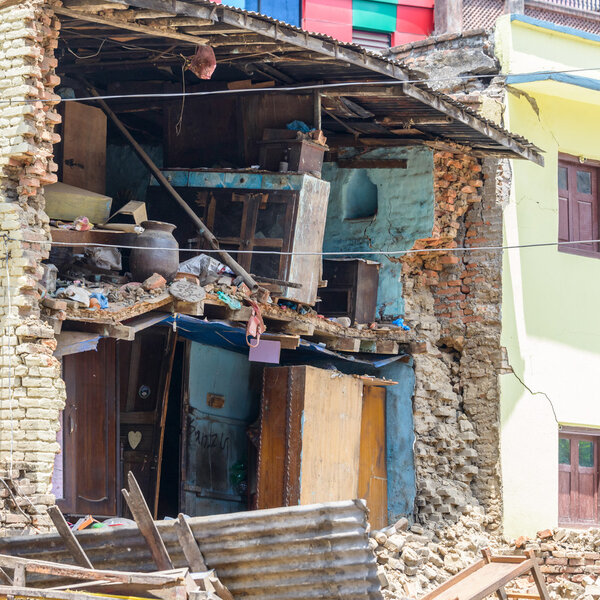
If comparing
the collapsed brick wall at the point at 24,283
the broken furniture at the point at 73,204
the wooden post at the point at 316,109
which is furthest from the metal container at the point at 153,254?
the wooden post at the point at 316,109

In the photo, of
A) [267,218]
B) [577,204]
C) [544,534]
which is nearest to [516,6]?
[577,204]

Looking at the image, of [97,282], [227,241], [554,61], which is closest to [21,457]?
[97,282]

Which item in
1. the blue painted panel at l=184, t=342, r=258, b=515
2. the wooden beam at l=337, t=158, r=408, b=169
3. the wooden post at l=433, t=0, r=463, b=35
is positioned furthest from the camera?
the wooden post at l=433, t=0, r=463, b=35

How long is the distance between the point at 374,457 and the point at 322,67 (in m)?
4.36

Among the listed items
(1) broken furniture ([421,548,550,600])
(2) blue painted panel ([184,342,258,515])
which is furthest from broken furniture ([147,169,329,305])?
(1) broken furniture ([421,548,550,600])

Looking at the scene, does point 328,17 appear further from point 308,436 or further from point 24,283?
point 24,283

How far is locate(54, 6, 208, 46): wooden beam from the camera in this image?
9.52 meters

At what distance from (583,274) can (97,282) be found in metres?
6.20

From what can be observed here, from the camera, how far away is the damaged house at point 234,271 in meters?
9.34

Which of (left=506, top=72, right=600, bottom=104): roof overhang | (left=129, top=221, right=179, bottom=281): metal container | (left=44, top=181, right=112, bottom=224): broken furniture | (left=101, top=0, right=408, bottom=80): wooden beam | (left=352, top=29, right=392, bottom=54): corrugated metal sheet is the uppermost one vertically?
(left=352, top=29, right=392, bottom=54): corrugated metal sheet

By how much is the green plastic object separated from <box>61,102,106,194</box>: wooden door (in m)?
12.8

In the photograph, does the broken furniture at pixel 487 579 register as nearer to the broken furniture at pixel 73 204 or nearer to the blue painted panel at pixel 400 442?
the blue painted panel at pixel 400 442

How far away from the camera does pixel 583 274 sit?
1387 centimetres

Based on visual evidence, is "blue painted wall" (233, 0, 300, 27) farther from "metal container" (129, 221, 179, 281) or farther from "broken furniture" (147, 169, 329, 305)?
"metal container" (129, 221, 179, 281)
